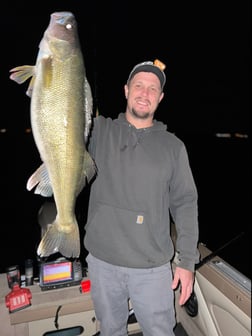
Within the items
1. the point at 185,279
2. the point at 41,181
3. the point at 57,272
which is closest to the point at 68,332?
the point at 57,272

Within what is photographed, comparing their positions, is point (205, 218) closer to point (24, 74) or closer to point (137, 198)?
point (137, 198)

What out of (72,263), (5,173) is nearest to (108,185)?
(72,263)

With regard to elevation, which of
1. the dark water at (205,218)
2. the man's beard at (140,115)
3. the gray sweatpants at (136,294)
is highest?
the man's beard at (140,115)

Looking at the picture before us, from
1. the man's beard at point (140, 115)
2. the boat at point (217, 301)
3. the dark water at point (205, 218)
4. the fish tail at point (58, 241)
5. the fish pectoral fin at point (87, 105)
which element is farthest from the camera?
the dark water at point (205, 218)

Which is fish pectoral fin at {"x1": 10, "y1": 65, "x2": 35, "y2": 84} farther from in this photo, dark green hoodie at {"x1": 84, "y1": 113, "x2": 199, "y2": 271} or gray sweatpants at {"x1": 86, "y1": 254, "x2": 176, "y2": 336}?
gray sweatpants at {"x1": 86, "y1": 254, "x2": 176, "y2": 336}

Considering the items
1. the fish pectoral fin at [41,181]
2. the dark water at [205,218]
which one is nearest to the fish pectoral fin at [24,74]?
the fish pectoral fin at [41,181]

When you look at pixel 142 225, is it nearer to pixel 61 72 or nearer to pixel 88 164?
pixel 88 164

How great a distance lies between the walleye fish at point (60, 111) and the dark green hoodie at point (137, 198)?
1.33 feet

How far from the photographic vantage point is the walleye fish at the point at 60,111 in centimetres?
172

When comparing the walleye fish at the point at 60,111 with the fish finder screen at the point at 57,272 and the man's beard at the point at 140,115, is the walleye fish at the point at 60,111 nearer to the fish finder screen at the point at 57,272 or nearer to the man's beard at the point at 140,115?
the man's beard at the point at 140,115

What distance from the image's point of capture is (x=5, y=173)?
3011 cm

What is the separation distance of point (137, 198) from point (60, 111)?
0.92 meters

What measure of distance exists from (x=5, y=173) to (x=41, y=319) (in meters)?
29.5

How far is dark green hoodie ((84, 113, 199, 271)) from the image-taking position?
229cm
